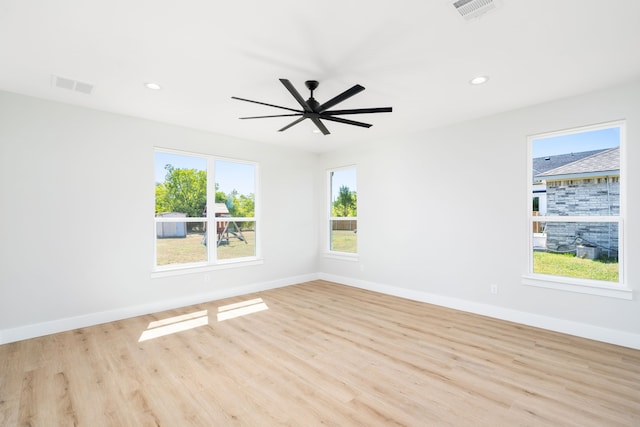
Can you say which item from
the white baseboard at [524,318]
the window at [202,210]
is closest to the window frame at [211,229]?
the window at [202,210]

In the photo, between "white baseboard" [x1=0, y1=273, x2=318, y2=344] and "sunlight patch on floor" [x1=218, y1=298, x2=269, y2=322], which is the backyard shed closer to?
"white baseboard" [x1=0, y1=273, x2=318, y2=344]

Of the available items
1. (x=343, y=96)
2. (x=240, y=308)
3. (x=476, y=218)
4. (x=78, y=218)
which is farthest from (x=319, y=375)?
(x=78, y=218)

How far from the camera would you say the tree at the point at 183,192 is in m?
4.41

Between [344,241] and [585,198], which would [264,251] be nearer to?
[344,241]

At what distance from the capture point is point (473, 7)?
197 cm

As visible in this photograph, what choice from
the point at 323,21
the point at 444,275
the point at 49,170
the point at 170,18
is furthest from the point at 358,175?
the point at 49,170

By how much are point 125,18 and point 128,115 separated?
229 cm

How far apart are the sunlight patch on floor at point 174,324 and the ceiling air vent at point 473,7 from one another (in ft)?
13.3

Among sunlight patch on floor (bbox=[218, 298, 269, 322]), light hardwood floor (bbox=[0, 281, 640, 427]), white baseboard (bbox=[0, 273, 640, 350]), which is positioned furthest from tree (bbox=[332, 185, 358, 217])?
light hardwood floor (bbox=[0, 281, 640, 427])

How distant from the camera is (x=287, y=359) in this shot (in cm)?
283

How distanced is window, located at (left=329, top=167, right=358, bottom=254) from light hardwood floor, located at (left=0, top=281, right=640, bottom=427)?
7.44 ft

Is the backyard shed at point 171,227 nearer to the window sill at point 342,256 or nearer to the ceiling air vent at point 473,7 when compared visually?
the window sill at point 342,256

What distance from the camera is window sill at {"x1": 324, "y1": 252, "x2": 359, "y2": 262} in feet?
18.9

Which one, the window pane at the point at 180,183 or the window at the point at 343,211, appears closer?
the window pane at the point at 180,183
